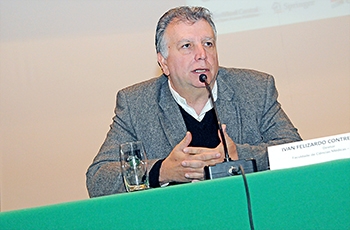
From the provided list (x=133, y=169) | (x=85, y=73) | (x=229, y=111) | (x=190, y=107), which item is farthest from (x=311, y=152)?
(x=85, y=73)

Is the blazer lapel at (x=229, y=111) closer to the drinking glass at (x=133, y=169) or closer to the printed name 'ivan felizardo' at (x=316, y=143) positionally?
the drinking glass at (x=133, y=169)

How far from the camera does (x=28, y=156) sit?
11.3 ft

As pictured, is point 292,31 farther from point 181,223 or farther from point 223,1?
point 181,223

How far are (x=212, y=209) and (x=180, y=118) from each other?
3.78 ft

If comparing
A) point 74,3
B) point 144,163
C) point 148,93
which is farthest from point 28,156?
point 144,163

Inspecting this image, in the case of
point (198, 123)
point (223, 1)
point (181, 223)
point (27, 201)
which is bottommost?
point (27, 201)

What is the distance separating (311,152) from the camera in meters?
1.31

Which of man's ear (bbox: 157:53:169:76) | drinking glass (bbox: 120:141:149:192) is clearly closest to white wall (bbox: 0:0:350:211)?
man's ear (bbox: 157:53:169:76)

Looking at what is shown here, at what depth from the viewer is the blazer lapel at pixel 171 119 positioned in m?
2.29

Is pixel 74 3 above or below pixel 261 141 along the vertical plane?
above

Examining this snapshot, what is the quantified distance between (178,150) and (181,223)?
30.3 inches

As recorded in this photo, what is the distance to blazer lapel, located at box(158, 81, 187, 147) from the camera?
2.29 meters

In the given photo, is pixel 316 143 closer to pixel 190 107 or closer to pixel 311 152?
pixel 311 152

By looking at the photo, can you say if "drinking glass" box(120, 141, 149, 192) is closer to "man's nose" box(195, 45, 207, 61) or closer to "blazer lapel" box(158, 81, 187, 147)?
"blazer lapel" box(158, 81, 187, 147)
